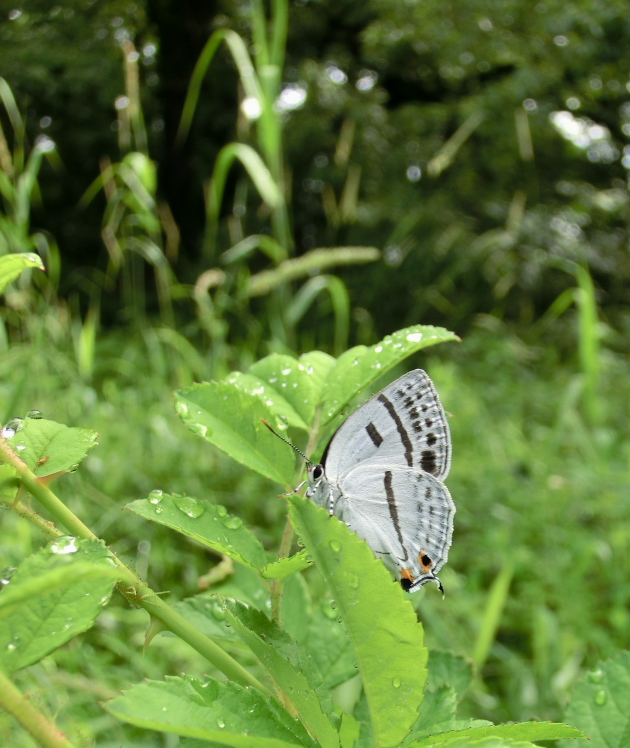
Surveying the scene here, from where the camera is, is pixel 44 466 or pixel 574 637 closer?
pixel 44 466

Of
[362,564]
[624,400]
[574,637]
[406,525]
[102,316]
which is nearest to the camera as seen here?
[362,564]

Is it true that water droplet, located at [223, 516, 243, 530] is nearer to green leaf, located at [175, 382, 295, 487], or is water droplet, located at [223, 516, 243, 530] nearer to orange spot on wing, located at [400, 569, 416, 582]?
green leaf, located at [175, 382, 295, 487]

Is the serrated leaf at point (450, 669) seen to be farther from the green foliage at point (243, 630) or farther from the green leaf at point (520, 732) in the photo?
the green leaf at point (520, 732)

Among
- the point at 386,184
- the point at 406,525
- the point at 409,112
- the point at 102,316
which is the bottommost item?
the point at 102,316

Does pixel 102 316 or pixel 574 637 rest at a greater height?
pixel 574 637

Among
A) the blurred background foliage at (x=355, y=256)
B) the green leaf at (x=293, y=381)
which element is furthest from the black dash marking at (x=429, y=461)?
the blurred background foliage at (x=355, y=256)

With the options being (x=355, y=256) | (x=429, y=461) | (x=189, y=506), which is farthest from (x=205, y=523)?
(x=355, y=256)

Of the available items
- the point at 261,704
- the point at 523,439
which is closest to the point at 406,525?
the point at 261,704

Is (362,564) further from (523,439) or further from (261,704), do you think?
(523,439)
